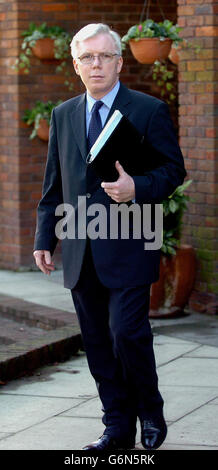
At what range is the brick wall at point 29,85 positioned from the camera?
34.8 feet

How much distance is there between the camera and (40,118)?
1027 cm

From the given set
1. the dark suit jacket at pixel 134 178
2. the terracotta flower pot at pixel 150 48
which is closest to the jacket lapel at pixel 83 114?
the dark suit jacket at pixel 134 178

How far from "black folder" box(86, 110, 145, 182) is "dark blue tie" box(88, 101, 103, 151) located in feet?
0.61

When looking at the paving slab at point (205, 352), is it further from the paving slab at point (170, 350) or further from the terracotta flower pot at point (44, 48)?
the terracotta flower pot at point (44, 48)

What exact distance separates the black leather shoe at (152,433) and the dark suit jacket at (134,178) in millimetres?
623

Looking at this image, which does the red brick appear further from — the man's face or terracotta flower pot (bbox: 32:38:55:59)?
the man's face

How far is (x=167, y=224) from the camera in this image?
27.0 ft

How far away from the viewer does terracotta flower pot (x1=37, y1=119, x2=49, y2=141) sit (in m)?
10.3

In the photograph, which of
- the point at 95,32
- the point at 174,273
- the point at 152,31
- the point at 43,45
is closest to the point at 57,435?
the point at 95,32

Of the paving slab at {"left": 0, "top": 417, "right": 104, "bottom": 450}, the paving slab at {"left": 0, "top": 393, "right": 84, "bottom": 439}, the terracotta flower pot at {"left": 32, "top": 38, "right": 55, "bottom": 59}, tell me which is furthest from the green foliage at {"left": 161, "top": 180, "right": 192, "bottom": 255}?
the terracotta flower pot at {"left": 32, "top": 38, "right": 55, "bottom": 59}

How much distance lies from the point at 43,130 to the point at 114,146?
5946mm

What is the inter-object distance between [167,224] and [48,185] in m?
3.29

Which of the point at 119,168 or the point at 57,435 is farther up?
the point at 119,168

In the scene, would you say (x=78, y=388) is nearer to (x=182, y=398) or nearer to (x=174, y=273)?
(x=182, y=398)
